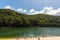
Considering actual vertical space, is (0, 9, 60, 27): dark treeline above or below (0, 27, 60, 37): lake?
above

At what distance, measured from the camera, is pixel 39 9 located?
7902 millimetres

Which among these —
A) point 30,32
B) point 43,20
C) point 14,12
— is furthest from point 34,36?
point 14,12

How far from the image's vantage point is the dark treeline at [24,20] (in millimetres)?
7605

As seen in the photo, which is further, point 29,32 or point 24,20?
point 29,32

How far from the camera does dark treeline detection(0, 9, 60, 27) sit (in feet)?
25.0

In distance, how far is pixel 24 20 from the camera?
772cm

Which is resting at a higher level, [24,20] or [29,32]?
[24,20]

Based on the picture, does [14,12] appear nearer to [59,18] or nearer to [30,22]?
[30,22]

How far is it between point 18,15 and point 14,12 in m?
0.24

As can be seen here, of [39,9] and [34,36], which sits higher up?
[39,9]

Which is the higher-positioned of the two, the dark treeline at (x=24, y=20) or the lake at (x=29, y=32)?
the dark treeline at (x=24, y=20)

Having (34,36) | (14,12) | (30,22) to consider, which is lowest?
(34,36)

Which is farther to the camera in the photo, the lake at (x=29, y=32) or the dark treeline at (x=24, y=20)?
the lake at (x=29, y=32)

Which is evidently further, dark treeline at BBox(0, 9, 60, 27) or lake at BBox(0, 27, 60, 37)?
lake at BBox(0, 27, 60, 37)
